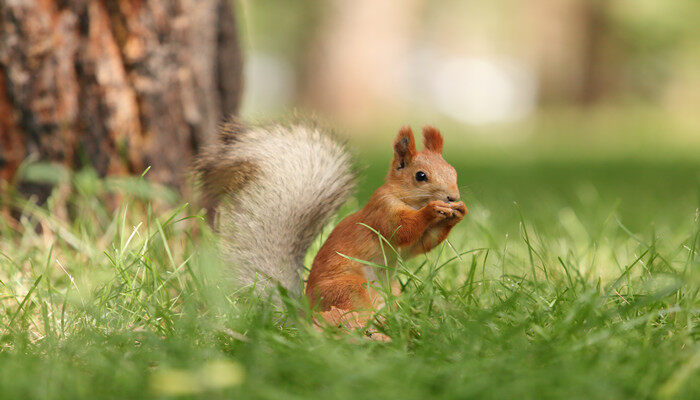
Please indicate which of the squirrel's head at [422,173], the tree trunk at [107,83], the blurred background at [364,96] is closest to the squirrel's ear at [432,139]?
the squirrel's head at [422,173]

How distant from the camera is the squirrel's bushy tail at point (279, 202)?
1618 millimetres

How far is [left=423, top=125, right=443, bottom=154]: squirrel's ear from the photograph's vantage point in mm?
1556

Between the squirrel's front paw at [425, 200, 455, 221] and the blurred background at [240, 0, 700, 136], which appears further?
the blurred background at [240, 0, 700, 136]

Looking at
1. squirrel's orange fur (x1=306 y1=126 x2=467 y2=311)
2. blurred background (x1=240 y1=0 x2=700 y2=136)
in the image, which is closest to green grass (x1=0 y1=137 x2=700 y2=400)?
squirrel's orange fur (x1=306 y1=126 x2=467 y2=311)

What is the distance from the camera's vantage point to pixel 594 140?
7.55 metres

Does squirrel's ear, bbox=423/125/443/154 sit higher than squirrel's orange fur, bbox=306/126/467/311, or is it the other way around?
squirrel's ear, bbox=423/125/443/154

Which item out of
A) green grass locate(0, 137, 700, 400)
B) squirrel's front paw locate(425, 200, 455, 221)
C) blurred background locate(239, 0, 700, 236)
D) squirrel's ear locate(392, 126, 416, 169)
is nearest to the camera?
green grass locate(0, 137, 700, 400)

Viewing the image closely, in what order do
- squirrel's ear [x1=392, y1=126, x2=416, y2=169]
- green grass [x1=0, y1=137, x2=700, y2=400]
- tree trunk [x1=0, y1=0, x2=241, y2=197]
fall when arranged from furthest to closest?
tree trunk [x1=0, y1=0, x2=241, y2=197] < squirrel's ear [x1=392, y1=126, x2=416, y2=169] < green grass [x1=0, y1=137, x2=700, y2=400]

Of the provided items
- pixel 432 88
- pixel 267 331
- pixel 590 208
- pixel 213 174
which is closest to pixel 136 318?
pixel 267 331

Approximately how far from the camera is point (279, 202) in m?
1.63

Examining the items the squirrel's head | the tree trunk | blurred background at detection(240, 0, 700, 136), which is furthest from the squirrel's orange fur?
blurred background at detection(240, 0, 700, 136)

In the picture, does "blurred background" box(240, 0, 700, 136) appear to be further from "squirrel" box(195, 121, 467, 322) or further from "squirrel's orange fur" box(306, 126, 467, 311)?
"squirrel's orange fur" box(306, 126, 467, 311)

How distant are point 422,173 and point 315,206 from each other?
0.28 m

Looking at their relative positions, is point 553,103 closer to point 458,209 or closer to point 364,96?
point 364,96
